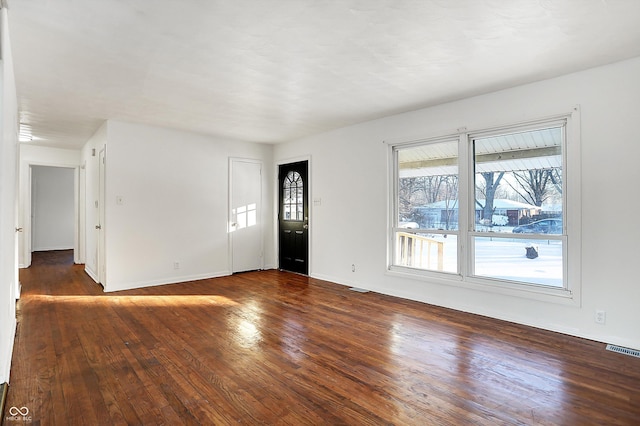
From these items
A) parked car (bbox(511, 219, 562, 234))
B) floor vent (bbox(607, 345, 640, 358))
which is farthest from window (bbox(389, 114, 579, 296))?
floor vent (bbox(607, 345, 640, 358))

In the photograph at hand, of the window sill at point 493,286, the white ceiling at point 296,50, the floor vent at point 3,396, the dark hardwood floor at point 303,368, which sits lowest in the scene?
the dark hardwood floor at point 303,368

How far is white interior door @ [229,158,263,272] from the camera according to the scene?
21.7 feet

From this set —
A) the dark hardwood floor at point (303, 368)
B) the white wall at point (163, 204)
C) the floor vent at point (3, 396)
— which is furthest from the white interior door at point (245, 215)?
the floor vent at point (3, 396)

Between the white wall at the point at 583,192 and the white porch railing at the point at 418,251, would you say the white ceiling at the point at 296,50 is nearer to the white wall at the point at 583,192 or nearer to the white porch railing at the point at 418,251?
the white wall at the point at 583,192

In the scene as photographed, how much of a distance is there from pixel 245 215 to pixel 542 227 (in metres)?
4.93

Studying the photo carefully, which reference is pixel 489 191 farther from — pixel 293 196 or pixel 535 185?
pixel 293 196

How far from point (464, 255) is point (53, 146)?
27.0 ft

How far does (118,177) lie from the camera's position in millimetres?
5273

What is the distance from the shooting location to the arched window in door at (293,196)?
6.66m

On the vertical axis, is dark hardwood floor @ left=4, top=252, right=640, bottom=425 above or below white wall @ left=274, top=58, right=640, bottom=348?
below

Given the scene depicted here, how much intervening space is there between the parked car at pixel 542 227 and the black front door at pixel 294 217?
3603 mm

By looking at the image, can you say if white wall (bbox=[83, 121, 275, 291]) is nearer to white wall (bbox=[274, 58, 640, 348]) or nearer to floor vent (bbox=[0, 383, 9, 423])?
white wall (bbox=[274, 58, 640, 348])

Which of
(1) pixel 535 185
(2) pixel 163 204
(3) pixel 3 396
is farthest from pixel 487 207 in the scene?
(2) pixel 163 204

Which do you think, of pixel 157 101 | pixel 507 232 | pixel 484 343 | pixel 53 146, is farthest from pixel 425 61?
pixel 53 146
